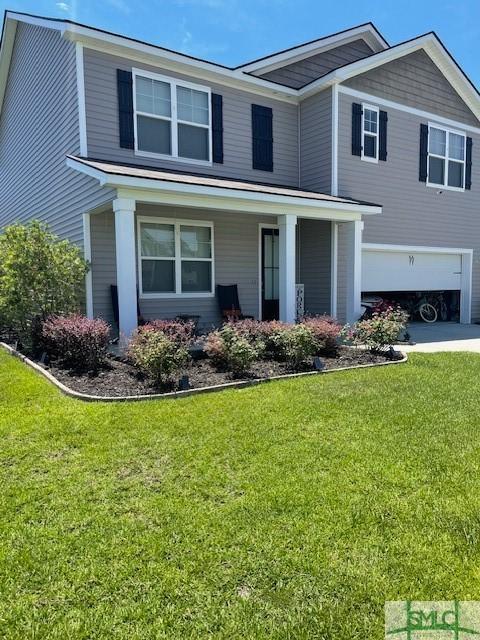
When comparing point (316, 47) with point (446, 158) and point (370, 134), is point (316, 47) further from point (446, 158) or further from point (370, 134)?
point (446, 158)

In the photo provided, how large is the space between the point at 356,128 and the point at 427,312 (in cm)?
597

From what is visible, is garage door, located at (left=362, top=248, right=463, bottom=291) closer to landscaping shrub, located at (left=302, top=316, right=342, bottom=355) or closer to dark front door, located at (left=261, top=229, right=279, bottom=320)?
dark front door, located at (left=261, top=229, right=279, bottom=320)

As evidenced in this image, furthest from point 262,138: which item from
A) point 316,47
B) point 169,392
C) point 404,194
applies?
point 169,392

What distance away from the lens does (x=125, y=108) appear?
9.09m

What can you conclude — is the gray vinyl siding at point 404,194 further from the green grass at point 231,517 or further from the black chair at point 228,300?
the green grass at point 231,517

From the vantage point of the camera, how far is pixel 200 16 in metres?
11.6

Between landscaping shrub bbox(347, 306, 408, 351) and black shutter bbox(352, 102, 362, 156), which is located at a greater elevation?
black shutter bbox(352, 102, 362, 156)

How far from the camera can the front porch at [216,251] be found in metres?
7.62

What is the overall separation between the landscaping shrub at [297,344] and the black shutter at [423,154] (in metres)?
8.20

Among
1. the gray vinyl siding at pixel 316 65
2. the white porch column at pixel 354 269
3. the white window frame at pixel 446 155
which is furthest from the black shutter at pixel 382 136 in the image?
the white porch column at pixel 354 269

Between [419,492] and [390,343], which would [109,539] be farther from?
[390,343]

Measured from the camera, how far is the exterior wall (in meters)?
9.05

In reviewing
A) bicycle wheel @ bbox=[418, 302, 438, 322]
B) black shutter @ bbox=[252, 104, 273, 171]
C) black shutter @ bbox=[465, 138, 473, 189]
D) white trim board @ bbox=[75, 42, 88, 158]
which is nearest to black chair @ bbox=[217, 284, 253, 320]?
black shutter @ bbox=[252, 104, 273, 171]

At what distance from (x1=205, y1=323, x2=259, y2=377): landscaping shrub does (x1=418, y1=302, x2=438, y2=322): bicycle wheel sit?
9.03m
